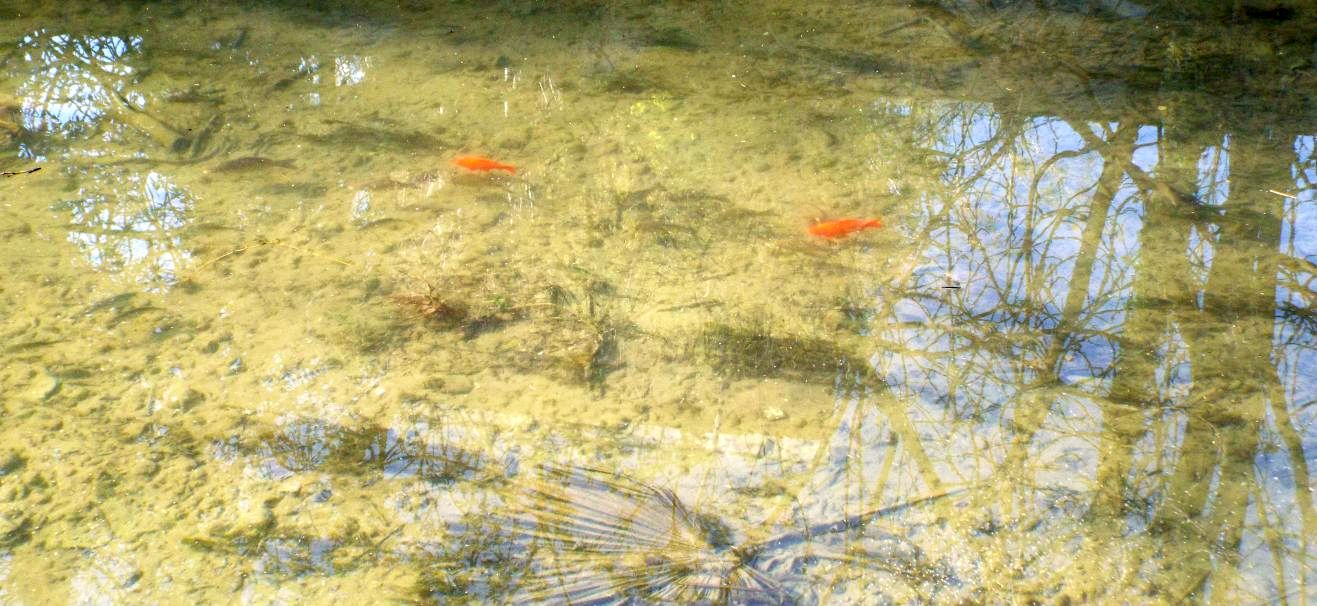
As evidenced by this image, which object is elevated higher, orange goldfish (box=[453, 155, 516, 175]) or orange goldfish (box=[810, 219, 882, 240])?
orange goldfish (box=[453, 155, 516, 175])

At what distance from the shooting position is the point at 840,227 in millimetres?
2941

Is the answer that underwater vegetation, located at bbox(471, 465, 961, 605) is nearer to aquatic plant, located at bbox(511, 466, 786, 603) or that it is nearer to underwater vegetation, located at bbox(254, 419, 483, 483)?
aquatic plant, located at bbox(511, 466, 786, 603)

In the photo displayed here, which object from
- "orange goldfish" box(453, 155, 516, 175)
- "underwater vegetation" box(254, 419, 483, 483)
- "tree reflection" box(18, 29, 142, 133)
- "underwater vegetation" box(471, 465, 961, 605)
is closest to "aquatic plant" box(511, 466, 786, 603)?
"underwater vegetation" box(471, 465, 961, 605)

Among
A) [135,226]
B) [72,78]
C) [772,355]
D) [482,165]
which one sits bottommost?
[772,355]

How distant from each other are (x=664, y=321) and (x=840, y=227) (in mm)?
690

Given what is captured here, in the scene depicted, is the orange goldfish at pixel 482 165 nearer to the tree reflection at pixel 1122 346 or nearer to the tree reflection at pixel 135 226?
the tree reflection at pixel 135 226

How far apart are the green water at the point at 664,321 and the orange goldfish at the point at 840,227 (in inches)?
2.0

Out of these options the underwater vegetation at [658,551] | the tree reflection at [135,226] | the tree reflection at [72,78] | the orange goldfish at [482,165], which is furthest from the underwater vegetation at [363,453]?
the tree reflection at [72,78]

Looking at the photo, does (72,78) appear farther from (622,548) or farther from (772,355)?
(622,548)

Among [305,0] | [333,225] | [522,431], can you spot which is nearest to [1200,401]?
[522,431]

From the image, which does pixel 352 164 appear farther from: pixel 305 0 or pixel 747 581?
pixel 747 581

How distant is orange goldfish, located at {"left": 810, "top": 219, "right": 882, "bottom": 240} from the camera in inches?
115

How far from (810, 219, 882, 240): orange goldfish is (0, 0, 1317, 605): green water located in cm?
5

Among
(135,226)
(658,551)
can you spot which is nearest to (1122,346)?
(658,551)
